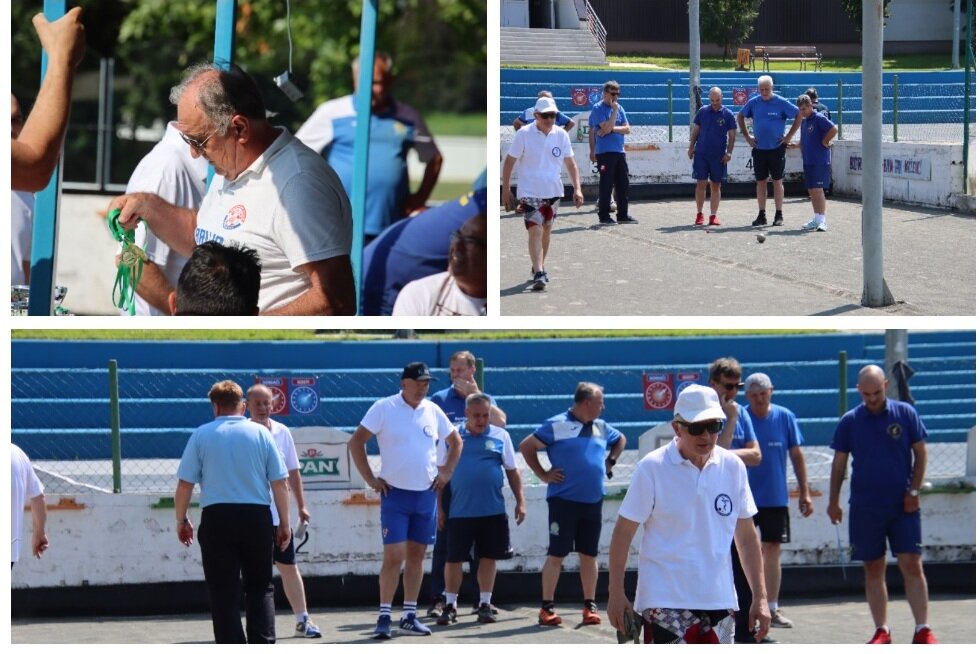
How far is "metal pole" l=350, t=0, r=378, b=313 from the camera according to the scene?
15.0ft

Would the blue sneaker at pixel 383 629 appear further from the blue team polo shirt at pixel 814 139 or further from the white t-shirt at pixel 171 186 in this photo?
the blue team polo shirt at pixel 814 139

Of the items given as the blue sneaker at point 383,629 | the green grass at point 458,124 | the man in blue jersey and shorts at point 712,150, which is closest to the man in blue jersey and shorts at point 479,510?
the blue sneaker at point 383,629

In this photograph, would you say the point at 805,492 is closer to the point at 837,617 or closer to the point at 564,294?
the point at 837,617

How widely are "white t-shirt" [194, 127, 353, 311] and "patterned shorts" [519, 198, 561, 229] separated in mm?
1718

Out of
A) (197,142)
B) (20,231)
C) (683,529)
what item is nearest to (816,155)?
(683,529)

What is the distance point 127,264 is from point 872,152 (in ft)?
10.3

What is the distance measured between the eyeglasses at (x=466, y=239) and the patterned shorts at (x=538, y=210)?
1372 millimetres

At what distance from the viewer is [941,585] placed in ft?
22.2

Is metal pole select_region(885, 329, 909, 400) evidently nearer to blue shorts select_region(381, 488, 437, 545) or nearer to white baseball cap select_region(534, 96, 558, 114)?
white baseball cap select_region(534, 96, 558, 114)

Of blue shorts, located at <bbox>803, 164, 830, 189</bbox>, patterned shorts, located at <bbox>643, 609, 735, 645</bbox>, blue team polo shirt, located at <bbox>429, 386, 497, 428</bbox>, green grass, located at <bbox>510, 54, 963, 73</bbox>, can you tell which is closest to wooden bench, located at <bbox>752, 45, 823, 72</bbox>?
green grass, located at <bbox>510, 54, 963, 73</bbox>

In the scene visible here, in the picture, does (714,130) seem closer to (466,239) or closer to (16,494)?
(466,239)

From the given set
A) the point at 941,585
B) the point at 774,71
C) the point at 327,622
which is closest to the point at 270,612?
the point at 327,622

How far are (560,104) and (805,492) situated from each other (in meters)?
1.96

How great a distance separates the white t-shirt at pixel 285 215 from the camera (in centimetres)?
436
